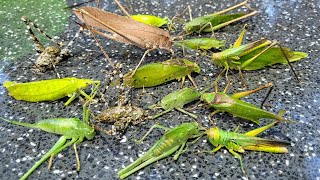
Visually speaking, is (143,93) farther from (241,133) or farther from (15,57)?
(15,57)

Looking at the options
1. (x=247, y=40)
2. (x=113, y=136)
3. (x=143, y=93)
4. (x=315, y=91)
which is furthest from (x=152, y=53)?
(x=315, y=91)

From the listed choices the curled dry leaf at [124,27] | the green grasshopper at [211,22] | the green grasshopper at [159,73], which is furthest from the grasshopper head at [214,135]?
the green grasshopper at [211,22]

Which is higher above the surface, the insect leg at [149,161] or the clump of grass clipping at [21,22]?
the clump of grass clipping at [21,22]

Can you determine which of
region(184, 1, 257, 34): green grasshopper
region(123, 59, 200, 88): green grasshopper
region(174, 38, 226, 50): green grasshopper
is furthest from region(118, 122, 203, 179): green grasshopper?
region(184, 1, 257, 34): green grasshopper

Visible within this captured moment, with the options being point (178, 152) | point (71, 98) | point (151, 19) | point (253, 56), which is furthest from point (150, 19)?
point (178, 152)

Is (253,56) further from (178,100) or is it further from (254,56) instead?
(178,100)

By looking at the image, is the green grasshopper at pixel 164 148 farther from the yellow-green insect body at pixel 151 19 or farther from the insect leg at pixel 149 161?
the yellow-green insect body at pixel 151 19

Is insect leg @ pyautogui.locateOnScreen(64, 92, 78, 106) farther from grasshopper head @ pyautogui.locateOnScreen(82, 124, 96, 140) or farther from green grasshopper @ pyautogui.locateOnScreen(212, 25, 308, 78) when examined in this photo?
green grasshopper @ pyautogui.locateOnScreen(212, 25, 308, 78)
